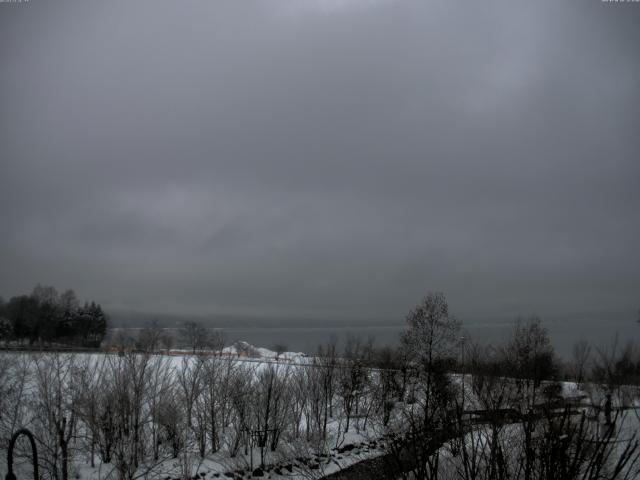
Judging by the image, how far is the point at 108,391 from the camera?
28250mm

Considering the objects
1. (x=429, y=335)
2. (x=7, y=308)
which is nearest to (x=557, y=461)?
(x=429, y=335)

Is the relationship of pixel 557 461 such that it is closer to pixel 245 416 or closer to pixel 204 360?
pixel 245 416

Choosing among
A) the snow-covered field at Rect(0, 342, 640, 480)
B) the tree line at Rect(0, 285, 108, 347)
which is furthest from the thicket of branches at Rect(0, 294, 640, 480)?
the tree line at Rect(0, 285, 108, 347)

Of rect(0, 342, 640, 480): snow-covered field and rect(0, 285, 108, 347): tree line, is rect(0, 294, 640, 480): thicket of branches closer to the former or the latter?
rect(0, 342, 640, 480): snow-covered field

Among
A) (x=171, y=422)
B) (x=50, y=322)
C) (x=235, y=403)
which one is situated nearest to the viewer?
(x=171, y=422)

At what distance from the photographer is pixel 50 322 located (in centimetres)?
9600

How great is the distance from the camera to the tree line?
90562mm

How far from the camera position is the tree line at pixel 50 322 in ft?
297

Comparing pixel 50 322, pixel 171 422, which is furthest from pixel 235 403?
pixel 50 322

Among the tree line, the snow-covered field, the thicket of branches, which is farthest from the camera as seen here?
the tree line

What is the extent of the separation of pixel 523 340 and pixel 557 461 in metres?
47.2

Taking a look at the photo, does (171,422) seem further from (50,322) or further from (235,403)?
(50,322)

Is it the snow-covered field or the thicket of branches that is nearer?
the thicket of branches

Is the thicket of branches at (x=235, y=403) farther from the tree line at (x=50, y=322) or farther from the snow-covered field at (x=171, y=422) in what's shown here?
the tree line at (x=50, y=322)
